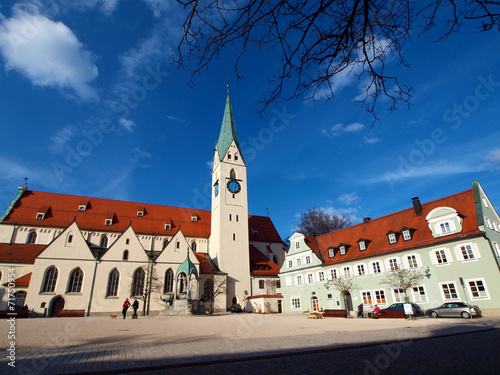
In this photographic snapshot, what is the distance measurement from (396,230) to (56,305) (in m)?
35.5

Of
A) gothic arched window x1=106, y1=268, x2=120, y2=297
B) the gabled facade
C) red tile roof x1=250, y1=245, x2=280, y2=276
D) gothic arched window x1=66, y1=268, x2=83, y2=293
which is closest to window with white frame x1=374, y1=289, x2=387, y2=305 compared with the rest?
the gabled facade

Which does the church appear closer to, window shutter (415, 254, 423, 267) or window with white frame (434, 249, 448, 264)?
window shutter (415, 254, 423, 267)

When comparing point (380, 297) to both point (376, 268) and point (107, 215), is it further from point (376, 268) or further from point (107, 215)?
point (107, 215)

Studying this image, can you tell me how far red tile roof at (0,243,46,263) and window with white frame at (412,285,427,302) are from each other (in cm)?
3704

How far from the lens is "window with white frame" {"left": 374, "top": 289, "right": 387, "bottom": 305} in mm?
25328

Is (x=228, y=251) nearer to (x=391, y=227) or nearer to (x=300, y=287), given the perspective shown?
(x=300, y=287)

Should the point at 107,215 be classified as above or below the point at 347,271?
Answer: above

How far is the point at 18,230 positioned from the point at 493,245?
48.7m

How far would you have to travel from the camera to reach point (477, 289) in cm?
2011

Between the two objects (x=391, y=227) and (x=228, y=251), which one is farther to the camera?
(x=228, y=251)

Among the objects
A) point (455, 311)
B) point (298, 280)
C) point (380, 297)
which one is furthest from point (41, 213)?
point (455, 311)

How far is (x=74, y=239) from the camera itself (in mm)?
33125

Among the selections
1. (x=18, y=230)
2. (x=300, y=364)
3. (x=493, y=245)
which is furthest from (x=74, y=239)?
(x=493, y=245)

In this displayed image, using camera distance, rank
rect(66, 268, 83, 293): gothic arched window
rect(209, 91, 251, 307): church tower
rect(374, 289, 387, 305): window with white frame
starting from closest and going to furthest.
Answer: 1. rect(374, 289, 387, 305): window with white frame
2. rect(66, 268, 83, 293): gothic arched window
3. rect(209, 91, 251, 307): church tower
